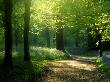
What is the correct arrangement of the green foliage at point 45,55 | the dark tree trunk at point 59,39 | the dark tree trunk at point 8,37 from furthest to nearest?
the dark tree trunk at point 59,39
the green foliage at point 45,55
the dark tree trunk at point 8,37

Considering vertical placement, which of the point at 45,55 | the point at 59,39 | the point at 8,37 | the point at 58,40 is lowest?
Result: the point at 45,55

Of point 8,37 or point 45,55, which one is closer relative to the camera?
point 8,37

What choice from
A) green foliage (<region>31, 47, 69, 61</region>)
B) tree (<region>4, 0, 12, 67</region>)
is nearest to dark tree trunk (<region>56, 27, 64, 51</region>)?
green foliage (<region>31, 47, 69, 61</region>)

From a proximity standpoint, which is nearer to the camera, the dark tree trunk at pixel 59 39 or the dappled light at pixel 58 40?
the dappled light at pixel 58 40

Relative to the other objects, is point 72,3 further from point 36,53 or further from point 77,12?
point 36,53

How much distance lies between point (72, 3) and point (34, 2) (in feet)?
13.4

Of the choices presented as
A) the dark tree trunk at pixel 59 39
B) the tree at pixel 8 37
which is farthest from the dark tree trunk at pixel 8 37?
the dark tree trunk at pixel 59 39

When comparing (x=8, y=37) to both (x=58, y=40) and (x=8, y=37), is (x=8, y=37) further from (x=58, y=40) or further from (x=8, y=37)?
(x=58, y=40)

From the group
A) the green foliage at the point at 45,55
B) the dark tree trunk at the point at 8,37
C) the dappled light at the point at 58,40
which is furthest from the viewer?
the green foliage at the point at 45,55

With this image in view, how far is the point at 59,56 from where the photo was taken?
3497 cm

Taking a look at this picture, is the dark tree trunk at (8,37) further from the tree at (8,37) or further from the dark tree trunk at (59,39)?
the dark tree trunk at (59,39)

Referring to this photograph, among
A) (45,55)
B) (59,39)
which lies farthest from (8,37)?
(59,39)

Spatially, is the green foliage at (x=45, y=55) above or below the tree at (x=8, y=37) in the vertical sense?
below

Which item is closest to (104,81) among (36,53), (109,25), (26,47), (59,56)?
(109,25)
